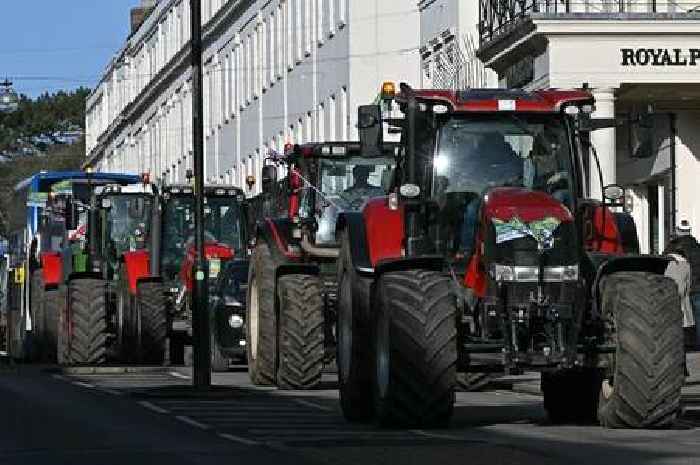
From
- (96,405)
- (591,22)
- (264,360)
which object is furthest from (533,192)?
(591,22)

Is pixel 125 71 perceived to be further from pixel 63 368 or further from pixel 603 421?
pixel 603 421

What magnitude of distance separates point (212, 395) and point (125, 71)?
291 feet

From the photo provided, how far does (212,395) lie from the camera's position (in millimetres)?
26031

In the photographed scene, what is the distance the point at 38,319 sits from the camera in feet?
141

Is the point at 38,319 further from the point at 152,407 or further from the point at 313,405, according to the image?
the point at 313,405

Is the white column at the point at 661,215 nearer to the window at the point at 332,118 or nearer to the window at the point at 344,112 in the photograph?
the window at the point at 344,112

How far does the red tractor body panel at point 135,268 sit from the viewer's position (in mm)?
36719

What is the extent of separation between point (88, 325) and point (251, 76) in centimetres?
4113

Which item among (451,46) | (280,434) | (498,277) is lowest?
(280,434)

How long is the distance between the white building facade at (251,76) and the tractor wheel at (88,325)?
3.71 m

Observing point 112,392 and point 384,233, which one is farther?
point 112,392

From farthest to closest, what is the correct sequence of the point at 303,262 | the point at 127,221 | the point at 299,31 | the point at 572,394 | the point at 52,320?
the point at 299,31 → the point at 52,320 → the point at 127,221 → the point at 303,262 → the point at 572,394

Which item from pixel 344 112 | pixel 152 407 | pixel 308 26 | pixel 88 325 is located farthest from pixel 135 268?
pixel 308 26

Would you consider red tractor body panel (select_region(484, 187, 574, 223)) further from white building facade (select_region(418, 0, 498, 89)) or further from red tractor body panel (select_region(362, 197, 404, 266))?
white building facade (select_region(418, 0, 498, 89))
